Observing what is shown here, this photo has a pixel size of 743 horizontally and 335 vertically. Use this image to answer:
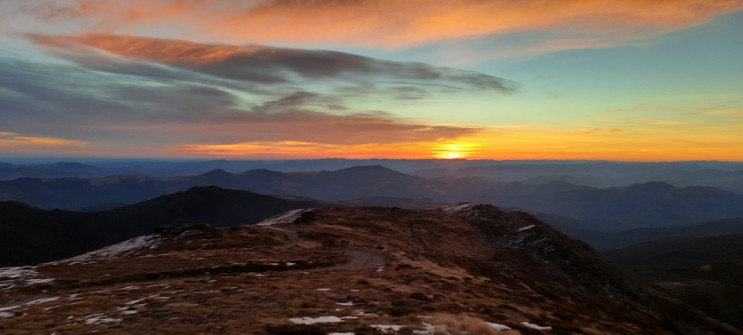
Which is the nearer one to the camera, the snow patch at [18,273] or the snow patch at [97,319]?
the snow patch at [97,319]

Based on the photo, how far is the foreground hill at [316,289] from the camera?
61.6ft

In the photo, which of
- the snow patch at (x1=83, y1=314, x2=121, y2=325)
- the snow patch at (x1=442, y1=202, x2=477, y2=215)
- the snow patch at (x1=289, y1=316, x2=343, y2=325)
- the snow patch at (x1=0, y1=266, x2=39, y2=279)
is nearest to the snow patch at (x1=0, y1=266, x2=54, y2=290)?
the snow patch at (x1=0, y1=266, x2=39, y2=279)

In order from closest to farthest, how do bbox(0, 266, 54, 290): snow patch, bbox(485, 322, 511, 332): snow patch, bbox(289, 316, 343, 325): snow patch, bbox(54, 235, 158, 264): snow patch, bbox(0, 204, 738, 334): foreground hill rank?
bbox(289, 316, 343, 325): snow patch < bbox(0, 204, 738, 334): foreground hill < bbox(485, 322, 511, 332): snow patch < bbox(0, 266, 54, 290): snow patch < bbox(54, 235, 158, 264): snow patch

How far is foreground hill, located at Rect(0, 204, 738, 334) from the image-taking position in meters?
18.8

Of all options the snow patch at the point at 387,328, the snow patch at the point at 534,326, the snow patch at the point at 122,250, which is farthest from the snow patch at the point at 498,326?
the snow patch at the point at 122,250

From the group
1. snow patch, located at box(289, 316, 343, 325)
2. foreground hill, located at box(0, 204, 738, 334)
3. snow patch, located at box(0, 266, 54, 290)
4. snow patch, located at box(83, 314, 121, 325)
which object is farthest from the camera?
snow patch, located at box(0, 266, 54, 290)

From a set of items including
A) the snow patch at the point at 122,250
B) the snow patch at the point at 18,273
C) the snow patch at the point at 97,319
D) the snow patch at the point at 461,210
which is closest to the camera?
the snow patch at the point at 97,319

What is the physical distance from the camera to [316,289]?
26.6 m

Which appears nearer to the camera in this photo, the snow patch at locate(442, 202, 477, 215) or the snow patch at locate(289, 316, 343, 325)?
the snow patch at locate(289, 316, 343, 325)

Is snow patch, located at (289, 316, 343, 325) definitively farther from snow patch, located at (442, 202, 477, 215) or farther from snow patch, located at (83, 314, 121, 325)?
snow patch, located at (442, 202, 477, 215)

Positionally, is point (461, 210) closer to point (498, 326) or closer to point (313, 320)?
point (498, 326)

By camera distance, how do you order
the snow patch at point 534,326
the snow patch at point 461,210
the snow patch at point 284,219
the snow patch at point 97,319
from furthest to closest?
the snow patch at point 461,210
the snow patch at point 284,219
the snow patch at point 534,326
the snow patch at point 97,319

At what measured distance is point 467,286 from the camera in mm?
33188

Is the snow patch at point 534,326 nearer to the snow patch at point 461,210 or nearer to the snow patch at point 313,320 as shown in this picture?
the snow patch at point 313,320
